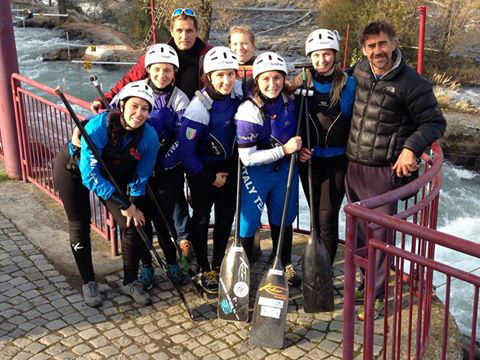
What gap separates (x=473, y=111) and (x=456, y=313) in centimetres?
1160

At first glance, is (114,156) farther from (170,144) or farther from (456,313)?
(456,313)

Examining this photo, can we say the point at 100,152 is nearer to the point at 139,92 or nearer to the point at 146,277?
the point at 139,92

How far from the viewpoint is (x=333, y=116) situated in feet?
15.1

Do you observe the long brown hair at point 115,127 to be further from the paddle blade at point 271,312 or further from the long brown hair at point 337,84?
the long brown hair at point 337,84

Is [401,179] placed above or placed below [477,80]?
above

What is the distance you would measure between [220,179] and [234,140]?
1.04 ft

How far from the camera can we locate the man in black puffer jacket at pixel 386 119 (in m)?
4.14

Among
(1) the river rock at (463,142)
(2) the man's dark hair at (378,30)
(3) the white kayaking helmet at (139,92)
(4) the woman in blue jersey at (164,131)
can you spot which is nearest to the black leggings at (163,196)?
(4) the woman in blue jersey at (164,131)

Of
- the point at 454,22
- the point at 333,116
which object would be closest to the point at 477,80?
the point at 454,22

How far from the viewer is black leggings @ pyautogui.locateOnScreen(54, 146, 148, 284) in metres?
4.49

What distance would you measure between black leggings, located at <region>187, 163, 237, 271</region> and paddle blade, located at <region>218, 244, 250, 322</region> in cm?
36

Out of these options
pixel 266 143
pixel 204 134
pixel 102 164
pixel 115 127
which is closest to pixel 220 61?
pixel 204 134

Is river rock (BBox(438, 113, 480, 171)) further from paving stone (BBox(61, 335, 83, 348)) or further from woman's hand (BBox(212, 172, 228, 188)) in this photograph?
paving stone (BBox(61, 335, 83, 348))

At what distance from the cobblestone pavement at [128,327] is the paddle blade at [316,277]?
8cm
